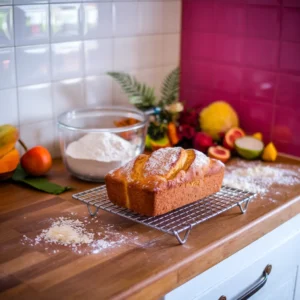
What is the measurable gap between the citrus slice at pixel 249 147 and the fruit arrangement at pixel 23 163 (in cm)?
58

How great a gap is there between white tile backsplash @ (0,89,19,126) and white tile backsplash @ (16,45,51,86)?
0.14 feet

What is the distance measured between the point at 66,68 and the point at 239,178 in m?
0.61

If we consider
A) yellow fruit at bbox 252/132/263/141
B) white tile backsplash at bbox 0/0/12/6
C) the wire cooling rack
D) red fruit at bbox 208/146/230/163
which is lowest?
the wire cooling rack

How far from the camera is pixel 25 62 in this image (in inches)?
58.6

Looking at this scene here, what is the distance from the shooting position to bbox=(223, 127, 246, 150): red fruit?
1.69m

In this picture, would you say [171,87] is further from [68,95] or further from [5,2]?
[5,2]

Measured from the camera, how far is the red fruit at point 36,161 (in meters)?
1.45

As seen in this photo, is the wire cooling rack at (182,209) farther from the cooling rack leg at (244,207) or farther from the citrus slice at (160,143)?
the citrus slice at (160,143)

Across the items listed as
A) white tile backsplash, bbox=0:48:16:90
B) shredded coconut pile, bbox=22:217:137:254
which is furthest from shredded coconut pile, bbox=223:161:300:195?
white tile backsplash, bbox=0:48:16:90

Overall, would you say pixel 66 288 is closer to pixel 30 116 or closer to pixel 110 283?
pixel 110 283

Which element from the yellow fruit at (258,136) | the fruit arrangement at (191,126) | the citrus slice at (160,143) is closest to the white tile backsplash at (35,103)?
the fruit arrangement at (191,126)

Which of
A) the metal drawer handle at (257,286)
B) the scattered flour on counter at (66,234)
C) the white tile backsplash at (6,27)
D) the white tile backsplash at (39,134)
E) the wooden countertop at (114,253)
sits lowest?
the metal drawer handle at (257,286)

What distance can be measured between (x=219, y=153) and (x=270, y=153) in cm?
16

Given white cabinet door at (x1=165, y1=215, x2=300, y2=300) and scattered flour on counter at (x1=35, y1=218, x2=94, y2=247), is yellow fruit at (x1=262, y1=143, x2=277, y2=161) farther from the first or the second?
scattered flour on counter at (x1=35, y1=218, x2=94, y2=247)
